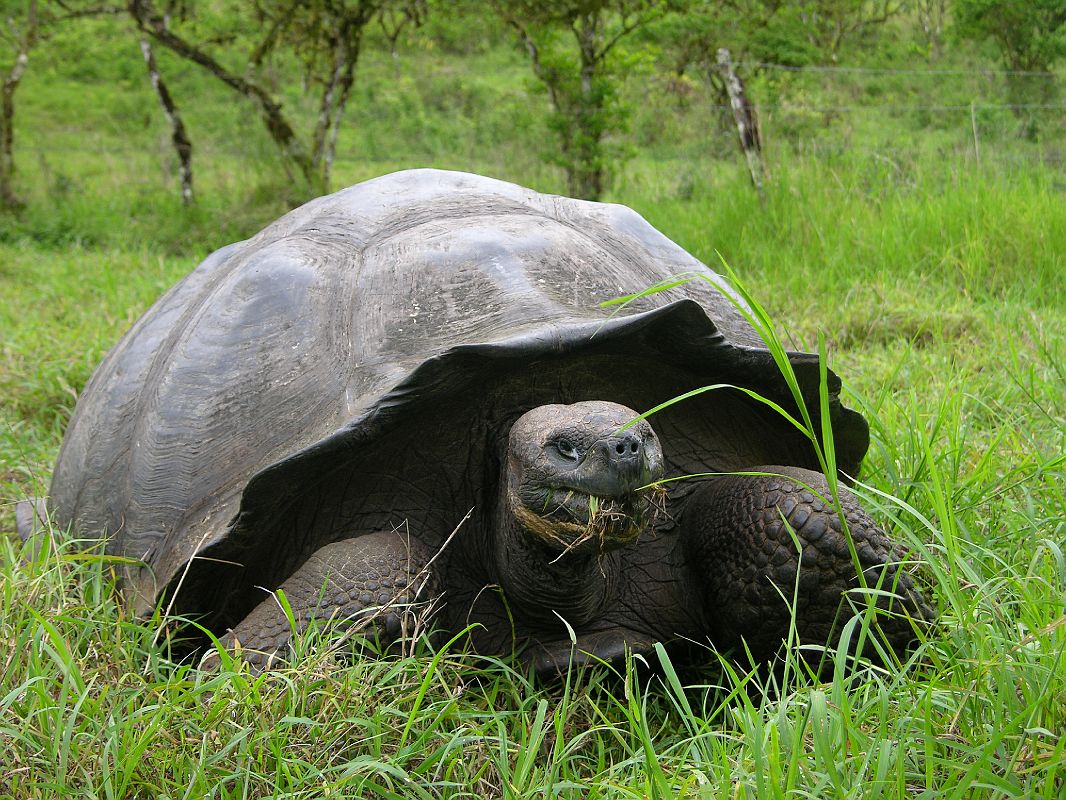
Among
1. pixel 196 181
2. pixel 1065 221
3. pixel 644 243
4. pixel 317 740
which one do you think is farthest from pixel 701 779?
pixel 196 181

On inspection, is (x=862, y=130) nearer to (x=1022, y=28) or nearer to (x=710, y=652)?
(x=1022, y=28)

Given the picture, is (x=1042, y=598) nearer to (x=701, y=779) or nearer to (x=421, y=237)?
(x=701, y=779)

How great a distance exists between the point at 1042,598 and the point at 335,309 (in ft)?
4.97

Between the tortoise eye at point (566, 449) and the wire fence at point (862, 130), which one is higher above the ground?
the wire fence at point (862, 130)

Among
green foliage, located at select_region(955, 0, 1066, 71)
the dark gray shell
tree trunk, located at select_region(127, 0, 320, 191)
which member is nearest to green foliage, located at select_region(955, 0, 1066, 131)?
green foliage, located at select_region(955, 0, 1066, 71)

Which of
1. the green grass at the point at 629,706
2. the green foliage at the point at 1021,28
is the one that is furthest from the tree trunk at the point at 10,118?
the green foliage at the point at 1021,28

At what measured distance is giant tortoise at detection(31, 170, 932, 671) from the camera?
6.36 ft

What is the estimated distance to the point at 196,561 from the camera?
2104 millimetres

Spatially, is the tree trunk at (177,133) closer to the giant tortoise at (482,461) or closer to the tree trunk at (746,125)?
the tree trunk at (746,125)

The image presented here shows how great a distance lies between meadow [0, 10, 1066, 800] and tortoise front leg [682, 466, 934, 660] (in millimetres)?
81

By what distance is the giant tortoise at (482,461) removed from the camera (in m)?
1.94

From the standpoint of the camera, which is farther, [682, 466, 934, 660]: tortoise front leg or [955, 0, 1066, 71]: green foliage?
[955, 0, 1066, 71]: green foliage

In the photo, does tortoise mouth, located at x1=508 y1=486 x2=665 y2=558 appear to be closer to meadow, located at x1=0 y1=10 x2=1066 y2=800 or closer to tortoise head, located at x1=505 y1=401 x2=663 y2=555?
tortoise head, located at x1=505 y1=401 x2=663 y2=555

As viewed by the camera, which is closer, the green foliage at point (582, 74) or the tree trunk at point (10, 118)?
the green foliage at point (582, 74)
